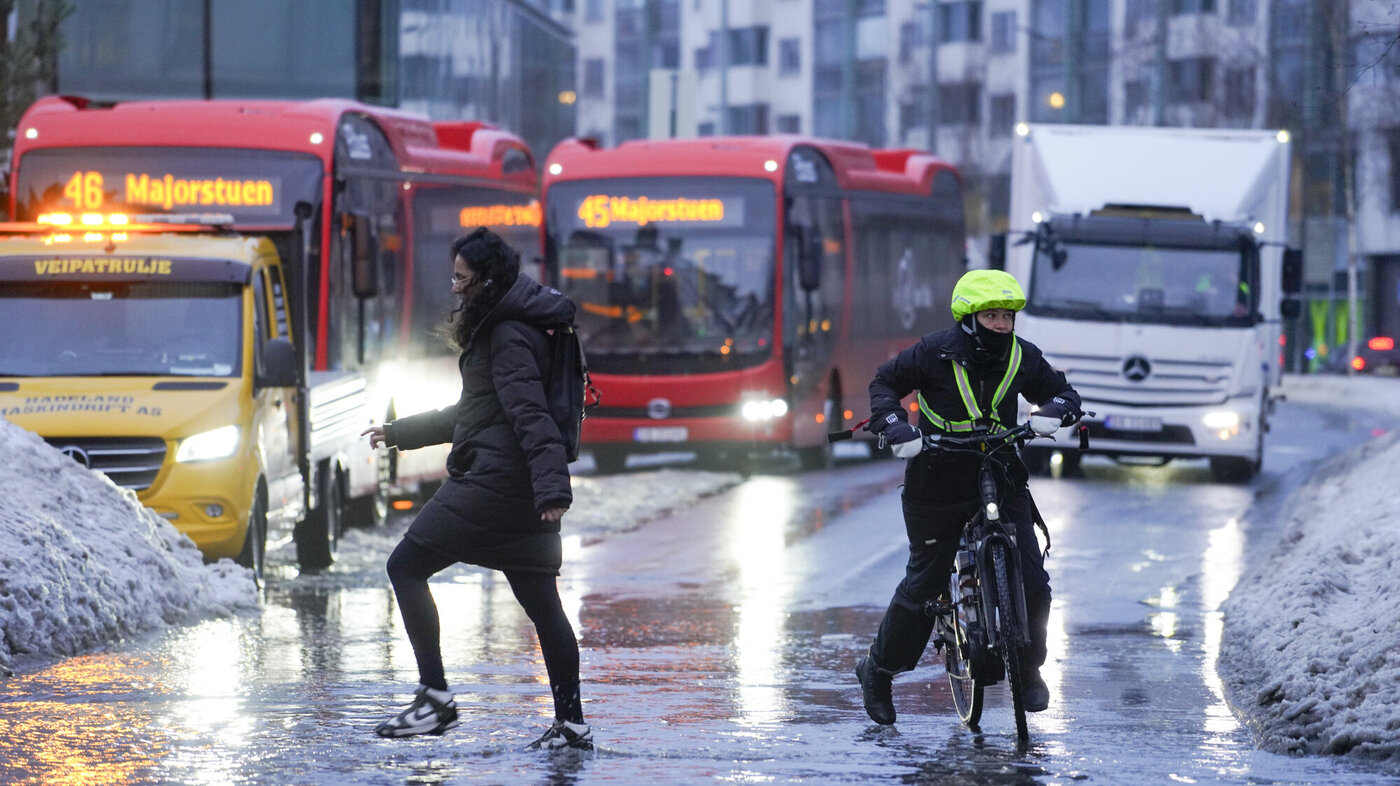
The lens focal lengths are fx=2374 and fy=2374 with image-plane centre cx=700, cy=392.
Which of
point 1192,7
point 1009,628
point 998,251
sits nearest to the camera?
point 1009,628

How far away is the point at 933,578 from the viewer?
→ 27.0ft

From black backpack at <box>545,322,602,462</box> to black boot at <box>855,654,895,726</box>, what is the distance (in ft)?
4.83

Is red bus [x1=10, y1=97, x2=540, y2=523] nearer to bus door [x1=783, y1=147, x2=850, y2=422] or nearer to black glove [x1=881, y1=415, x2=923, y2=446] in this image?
bus door [x1=783, y1=147, x2=850, y2=422]

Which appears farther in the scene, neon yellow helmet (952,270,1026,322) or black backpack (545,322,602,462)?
neon yellow helmet (952,270,1026,322)

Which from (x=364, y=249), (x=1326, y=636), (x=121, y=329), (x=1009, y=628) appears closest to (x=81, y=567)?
(x=121, y=329)

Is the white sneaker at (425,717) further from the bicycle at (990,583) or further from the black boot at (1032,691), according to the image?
the black boot at (1032,691)

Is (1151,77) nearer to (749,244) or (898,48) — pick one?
(898,48)

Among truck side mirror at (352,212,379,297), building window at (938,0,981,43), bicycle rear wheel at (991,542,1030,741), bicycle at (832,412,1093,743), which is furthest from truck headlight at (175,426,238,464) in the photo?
building window at (938,0,981,43)

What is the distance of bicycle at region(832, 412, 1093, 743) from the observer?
7844 mm

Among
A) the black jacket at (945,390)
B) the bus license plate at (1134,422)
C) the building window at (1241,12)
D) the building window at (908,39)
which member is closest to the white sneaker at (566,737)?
the black jacket at (945,390)

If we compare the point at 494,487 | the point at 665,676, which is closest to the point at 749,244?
the point at 665,676

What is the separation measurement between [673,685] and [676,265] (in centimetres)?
1508

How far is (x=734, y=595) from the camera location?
43.8 ft

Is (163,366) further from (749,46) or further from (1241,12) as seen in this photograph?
(749,46)
